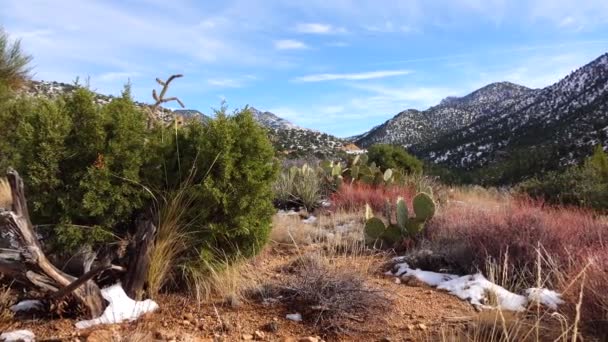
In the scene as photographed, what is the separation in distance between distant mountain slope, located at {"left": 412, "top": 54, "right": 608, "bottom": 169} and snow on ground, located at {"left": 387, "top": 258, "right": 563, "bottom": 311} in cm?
4217

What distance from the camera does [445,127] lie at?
89000mm

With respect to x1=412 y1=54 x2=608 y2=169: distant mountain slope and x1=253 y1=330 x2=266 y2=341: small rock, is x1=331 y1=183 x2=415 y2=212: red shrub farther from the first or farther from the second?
x1=412 y1=54 x2=608 y2=169: distant mountain slope

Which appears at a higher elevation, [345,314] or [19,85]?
[19,85]

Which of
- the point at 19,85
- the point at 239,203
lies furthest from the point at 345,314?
the point at 19,85

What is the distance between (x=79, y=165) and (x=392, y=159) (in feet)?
41.9

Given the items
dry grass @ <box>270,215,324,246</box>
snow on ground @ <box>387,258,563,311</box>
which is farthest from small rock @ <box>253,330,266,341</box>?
dry grass @ <box>270,215,324,246</box>

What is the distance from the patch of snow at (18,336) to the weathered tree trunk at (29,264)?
0.35m

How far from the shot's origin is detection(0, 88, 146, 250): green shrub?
427 centimetres

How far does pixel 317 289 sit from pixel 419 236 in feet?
9.14

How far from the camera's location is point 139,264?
4422 mm

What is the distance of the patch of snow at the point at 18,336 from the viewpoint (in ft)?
11.7

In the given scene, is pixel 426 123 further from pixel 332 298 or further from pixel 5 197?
pixel 332 298

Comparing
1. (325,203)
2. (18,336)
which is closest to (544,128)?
(325,203)

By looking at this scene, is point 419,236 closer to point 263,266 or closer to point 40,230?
point 263,266
